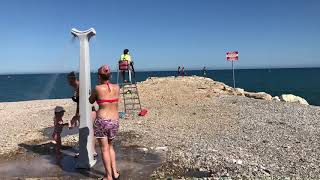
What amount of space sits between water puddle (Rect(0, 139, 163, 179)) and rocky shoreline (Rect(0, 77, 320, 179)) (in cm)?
39

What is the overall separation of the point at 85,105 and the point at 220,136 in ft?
18.3

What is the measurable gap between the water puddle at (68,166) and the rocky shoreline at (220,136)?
386mm

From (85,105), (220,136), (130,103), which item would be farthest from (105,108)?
(130,103)

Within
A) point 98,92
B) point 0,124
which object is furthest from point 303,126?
point 0,124

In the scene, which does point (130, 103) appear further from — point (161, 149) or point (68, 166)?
point (68, 166)

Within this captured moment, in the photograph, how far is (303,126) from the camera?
53.5 ft

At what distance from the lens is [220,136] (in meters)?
14.1

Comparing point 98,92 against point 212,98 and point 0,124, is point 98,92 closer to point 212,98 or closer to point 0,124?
point 0,124

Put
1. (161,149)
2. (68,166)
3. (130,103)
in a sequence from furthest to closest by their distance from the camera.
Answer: (130,103)
(161,149)
(68,166)

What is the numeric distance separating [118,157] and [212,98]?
54.1 ft

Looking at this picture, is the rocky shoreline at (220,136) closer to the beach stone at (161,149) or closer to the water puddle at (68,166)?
the beach stone at (161,149)

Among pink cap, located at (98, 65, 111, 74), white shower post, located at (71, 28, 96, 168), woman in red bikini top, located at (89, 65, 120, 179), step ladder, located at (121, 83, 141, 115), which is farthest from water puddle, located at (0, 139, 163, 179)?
step ladder, located at (121, 83, 141, 115)

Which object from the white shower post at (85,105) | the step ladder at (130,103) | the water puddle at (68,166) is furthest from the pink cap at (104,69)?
the step ladder at (130,103)

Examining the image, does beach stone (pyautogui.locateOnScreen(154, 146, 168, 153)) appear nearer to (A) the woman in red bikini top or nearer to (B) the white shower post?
(B) the white shower post
